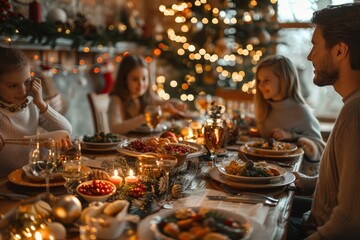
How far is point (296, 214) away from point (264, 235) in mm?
979

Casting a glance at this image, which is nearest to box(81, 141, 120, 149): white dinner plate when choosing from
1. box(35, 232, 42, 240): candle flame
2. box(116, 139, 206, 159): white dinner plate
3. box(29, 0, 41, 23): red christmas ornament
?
box(116, 139, 206, 159): white dinner plate

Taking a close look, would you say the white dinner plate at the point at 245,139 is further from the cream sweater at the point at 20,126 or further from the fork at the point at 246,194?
the cream sweater at the point at 20,126

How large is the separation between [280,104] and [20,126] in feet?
5.25

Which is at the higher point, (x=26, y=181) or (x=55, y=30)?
(x=55, y=30)

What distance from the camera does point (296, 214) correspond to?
1.94m

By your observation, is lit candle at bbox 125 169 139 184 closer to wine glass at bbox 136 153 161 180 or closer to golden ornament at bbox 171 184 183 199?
wine glass at bbox 136 153 161 180

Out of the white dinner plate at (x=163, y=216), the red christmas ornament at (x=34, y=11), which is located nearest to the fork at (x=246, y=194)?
the white dinner plate at (x=163, y=216)

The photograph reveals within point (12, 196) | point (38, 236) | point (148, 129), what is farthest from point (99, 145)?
point (38, 236)

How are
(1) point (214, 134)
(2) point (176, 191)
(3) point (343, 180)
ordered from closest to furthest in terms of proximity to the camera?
(3) point (343, 180) < (2) point (176, 191) < (1) point (214, 134)

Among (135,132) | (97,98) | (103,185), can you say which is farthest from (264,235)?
(97,98)

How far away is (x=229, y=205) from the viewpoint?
51.6 inches

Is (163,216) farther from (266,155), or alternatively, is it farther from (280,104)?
(280,104)

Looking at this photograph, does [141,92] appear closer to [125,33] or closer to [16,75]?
[16,75]

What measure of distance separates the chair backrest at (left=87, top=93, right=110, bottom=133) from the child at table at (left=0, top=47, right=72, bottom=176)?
113 centimetres
